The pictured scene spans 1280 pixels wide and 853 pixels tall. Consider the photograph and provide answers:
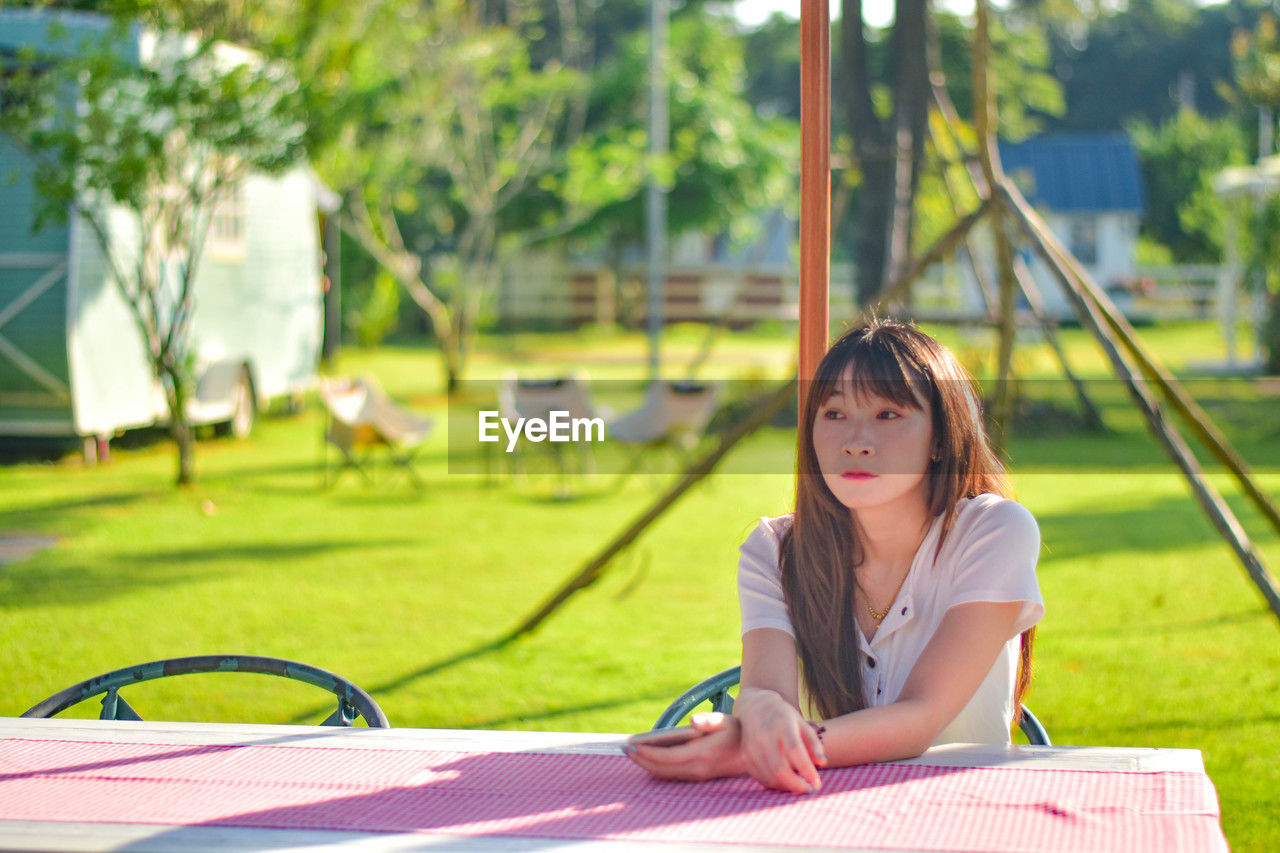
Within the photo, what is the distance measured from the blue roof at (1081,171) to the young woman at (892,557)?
108 feet

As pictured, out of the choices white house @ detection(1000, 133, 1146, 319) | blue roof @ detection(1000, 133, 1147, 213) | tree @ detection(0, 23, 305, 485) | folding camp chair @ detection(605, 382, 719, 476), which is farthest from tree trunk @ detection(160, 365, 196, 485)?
blue roof @ detection(1000, 133, 1147, 213)

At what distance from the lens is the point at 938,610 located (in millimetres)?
2109

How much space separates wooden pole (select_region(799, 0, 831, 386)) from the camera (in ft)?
8.45

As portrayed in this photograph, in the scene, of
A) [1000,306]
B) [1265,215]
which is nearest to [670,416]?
[1000,306]

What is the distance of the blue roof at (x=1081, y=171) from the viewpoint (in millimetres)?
34188

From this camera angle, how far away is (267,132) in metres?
9.90

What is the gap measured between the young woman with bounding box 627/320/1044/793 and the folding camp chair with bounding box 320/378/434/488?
313 inches

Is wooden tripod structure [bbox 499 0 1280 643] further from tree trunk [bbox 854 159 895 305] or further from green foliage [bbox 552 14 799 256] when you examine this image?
green foliage [bbox 552 14 799 256]

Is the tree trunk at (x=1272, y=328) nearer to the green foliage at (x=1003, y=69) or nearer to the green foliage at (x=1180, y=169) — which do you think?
the green foliage at (x=1003, y=69)

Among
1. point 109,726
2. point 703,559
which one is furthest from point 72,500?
point 109,726

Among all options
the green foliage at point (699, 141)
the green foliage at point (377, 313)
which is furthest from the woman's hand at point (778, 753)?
the green foliage at point (699, 141)

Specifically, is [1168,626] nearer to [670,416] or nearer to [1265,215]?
[670,416]

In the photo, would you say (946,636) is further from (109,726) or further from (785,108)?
(785,108)

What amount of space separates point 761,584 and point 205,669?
1038 mm
